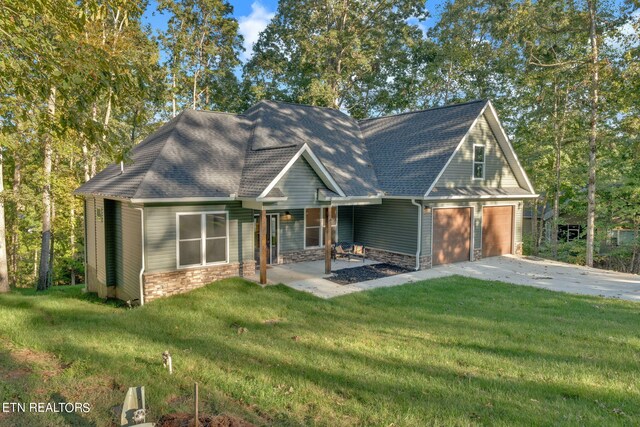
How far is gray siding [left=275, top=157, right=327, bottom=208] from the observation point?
12383mm

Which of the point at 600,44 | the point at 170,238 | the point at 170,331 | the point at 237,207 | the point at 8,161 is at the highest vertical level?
the point at 600,44

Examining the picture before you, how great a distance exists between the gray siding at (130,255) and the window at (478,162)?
1328cm

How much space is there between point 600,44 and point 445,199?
32.2 ft

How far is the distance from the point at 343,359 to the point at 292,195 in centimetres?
668

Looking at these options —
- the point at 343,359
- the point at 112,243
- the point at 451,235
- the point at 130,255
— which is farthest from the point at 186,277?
the point at 451,235

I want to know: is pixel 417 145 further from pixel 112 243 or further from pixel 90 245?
pixel 90 245

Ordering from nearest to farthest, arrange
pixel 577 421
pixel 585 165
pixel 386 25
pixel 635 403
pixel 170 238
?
1. pixel 577 421
2. pixel 635 403
3. pixel 170 238
4. pixel 585 165
5. pixel 386 25

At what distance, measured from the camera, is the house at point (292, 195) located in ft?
38.4

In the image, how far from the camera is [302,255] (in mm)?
15734

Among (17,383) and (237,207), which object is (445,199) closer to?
(237,207)

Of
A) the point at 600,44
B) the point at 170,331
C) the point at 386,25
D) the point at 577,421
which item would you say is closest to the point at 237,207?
the point at 170,331

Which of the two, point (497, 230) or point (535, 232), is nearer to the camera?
point (497, 230)

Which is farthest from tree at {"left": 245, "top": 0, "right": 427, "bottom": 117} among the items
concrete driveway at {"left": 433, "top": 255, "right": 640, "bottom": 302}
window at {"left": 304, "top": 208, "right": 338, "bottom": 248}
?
concrete driveway at {"left": 433, "top": 255, "right": 640, "bottom": 302}

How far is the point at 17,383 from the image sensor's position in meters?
5.42
